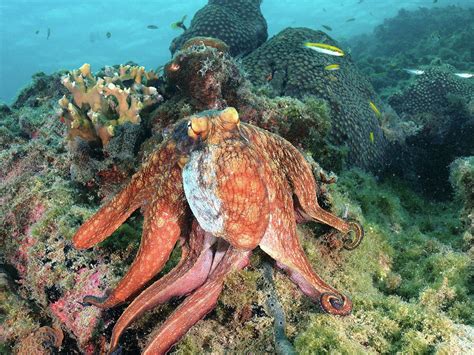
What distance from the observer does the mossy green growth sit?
7.97ft

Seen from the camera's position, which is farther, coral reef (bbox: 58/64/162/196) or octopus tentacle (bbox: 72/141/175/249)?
coral reef (bbox: 58/64/162/196)

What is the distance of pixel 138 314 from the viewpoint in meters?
2.57

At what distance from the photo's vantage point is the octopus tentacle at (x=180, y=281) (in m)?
2.56

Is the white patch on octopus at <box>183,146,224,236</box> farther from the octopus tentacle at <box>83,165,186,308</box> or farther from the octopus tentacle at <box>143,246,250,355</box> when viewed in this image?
the octopus tentacle at <box>143,246,250,355</box>

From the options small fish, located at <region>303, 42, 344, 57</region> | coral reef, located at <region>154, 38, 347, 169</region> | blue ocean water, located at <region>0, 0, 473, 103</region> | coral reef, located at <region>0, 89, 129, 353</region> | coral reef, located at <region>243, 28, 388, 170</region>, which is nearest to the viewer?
coral reef, located at <region>0, 89, 129, 353</region>

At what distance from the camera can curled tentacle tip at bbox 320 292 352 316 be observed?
249cm

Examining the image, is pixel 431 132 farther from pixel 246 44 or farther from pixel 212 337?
pixel 212 337

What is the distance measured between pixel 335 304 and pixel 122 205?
6.04 ft

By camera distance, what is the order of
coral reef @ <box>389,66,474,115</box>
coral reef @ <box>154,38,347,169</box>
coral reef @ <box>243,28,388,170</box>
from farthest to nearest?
coral reef @ <box>389,66,474,115</box> < coral reef @ <box>243,28,388,170</box> < coral reef @ <box>154,38,347,169</box>

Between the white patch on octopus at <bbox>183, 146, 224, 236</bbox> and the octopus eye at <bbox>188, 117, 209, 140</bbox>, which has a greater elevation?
the octopus eye at <bbox>188, 117, 209, 140</bbox>

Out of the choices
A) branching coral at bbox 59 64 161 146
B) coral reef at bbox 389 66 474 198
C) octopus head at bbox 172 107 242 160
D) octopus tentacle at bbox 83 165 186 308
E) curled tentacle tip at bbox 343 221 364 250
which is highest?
octopus head at bbox 172 107 242 160

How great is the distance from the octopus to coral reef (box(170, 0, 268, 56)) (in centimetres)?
756

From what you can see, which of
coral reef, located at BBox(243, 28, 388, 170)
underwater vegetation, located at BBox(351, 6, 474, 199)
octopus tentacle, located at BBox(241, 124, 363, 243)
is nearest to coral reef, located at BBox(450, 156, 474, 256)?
octopus tentacle, located at BBox(241, 124, 363, 243)

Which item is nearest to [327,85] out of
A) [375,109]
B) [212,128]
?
[375,109]
